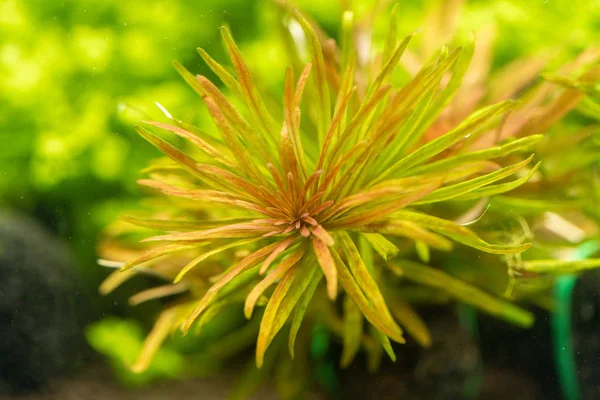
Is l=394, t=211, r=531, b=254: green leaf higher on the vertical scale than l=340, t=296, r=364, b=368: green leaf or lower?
higher

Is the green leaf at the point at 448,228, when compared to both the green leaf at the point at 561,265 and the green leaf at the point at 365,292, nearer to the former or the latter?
the green leaf at the point at 365,292

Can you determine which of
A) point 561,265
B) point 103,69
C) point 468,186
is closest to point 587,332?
point 561,265

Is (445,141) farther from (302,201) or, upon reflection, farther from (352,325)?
(352,325)

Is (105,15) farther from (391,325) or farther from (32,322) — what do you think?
(391,325)

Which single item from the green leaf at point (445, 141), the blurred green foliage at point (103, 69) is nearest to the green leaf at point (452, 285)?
the green leaf at point (445, 141)

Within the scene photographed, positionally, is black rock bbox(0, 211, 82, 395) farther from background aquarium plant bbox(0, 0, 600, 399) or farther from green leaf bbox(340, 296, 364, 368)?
green leaf bbox(340, 296, 364, 368)

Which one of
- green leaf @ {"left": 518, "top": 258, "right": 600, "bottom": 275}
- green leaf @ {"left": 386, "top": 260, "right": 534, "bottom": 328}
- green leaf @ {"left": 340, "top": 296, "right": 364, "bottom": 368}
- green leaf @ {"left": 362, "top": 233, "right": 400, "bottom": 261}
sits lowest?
green leaf @ {"left": 340, "top": 296, "right": 364, "bottom": 368}

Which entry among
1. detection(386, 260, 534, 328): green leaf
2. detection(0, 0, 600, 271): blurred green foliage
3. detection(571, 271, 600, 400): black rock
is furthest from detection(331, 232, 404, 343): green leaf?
detection(0, 0, 600, 271): blurred green foliage
